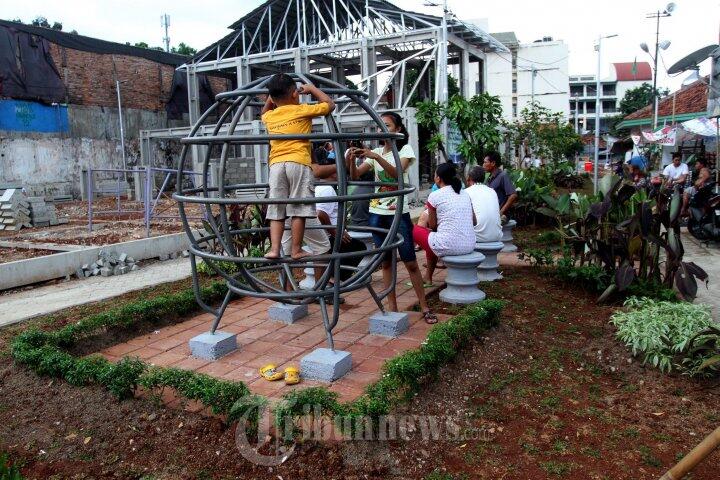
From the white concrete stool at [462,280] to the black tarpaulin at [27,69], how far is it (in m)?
20.2

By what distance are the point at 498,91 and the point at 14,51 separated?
48193mm

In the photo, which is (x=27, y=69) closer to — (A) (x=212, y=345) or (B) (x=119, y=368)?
(A) (x=212, y=345)

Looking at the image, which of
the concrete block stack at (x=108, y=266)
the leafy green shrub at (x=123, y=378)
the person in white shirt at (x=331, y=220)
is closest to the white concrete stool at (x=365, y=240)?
the person in white shirt at (x=331, y=220)

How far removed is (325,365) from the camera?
11.4 ft

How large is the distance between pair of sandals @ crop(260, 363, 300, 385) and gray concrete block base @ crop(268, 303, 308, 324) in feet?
3.58

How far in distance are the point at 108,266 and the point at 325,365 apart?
5.53 m

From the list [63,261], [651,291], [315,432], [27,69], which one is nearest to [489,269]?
[651,291]

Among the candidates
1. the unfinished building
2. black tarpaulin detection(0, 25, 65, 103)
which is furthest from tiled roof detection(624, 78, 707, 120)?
black tarpaulin detection(0, 25, 65, 103)

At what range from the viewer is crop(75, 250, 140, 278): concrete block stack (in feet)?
25.6

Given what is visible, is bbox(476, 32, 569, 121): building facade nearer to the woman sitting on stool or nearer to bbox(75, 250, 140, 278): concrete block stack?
bbox(75, 250, 140, 278): concrete block stack

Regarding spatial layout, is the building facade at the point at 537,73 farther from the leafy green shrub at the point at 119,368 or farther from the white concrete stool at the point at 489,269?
the leafy green shrub at the point at 119,368

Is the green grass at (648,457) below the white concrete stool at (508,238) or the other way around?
below

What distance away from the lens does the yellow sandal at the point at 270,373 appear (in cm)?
354

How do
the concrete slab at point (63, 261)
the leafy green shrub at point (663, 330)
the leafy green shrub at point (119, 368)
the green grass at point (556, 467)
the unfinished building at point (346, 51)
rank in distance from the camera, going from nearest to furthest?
the green grass at point (556, 467)
the leafy green shrub at point (119, 368)
the leafy green shrub at point (663, 330)
the concrete slab at point (63, 261)
the unfinished building at point (346, 51)
